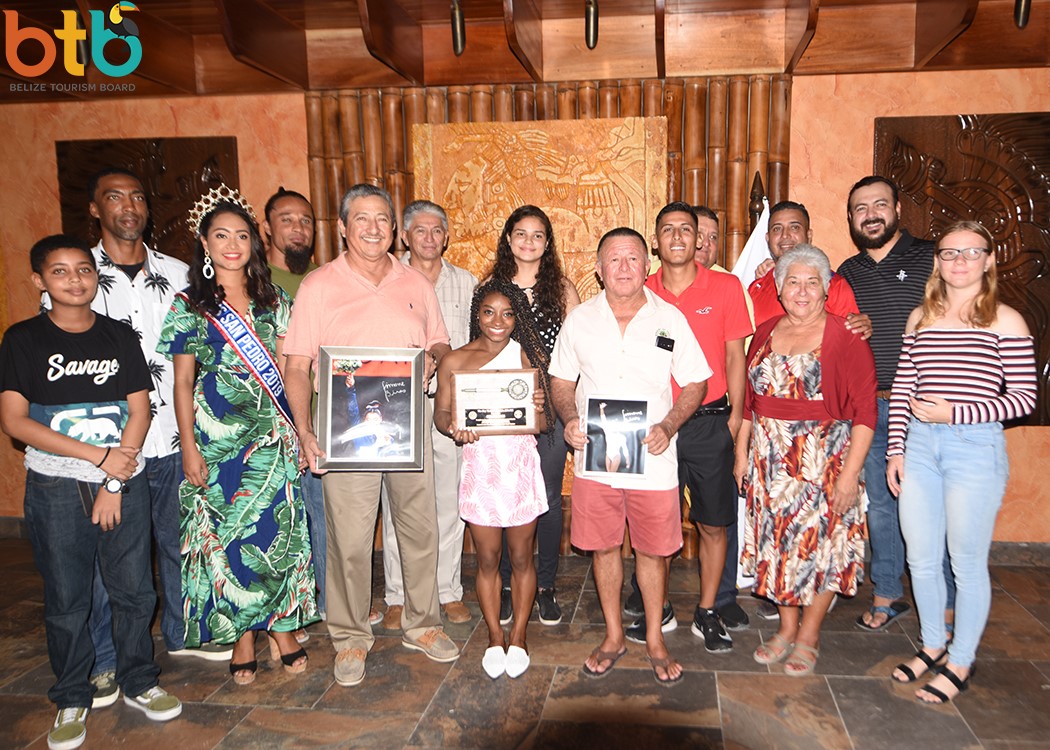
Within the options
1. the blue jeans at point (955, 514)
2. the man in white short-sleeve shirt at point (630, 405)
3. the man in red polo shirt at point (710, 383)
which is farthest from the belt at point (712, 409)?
the blue jeans at point (955, 514)

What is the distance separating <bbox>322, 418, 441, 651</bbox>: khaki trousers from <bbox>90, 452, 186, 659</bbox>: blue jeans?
29.9 inches

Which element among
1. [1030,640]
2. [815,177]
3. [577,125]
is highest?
[577,125]

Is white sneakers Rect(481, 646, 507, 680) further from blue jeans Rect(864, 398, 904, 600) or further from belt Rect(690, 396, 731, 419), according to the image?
blue jeans Rect(864, 398, 904, 600)

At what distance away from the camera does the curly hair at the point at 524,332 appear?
3.46 meters

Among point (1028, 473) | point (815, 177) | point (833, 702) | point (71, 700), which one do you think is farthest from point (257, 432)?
point (1028, 473)

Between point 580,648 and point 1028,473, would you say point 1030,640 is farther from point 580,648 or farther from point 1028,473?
point 580,648

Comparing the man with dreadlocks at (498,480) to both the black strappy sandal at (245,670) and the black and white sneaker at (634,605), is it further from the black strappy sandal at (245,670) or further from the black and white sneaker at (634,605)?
the black strappy sandal at (245,670)

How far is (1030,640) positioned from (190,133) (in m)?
6.08

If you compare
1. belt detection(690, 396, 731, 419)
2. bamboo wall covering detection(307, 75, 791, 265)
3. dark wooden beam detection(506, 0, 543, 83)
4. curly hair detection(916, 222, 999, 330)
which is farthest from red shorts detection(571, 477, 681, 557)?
dark wooden beam detection(506, 0, 543, 83)

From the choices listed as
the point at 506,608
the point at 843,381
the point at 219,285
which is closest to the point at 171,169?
the point at 219,285

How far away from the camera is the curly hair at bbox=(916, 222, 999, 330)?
3039 mm

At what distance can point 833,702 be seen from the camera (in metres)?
3.14

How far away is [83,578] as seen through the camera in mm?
3053

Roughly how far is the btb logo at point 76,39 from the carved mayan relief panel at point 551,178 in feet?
6.06
